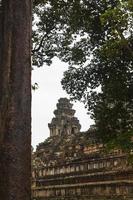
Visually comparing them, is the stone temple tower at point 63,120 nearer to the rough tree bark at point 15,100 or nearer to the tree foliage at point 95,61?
the tree foliage at point 95,61

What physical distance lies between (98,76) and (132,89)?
1.89m

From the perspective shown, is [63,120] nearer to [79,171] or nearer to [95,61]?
[79,171]

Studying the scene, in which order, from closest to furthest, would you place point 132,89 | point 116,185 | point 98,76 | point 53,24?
point 132,89 < point 98,76 < point 53,24 < point 116,185

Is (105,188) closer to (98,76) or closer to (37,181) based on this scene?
(98,76)

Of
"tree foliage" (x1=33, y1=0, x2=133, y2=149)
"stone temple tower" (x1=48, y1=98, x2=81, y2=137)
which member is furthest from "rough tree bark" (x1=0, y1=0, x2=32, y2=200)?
"stone temple tower" (x1=48, y1=98, x2=81, y2=137)

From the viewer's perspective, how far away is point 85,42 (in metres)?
14.8

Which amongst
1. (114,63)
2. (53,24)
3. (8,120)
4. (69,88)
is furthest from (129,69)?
(8,120)

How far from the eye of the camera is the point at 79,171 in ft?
67.4

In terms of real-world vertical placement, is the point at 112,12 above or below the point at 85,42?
below

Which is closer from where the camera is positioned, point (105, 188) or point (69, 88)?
point (69, 88)

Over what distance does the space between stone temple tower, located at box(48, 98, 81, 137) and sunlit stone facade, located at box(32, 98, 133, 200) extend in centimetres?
281

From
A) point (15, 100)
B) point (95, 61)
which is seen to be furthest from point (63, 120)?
point (15, 100)

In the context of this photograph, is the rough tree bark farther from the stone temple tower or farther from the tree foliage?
the stone temple tower

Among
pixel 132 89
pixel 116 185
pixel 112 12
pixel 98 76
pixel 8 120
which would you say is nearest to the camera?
pixel 8 120
